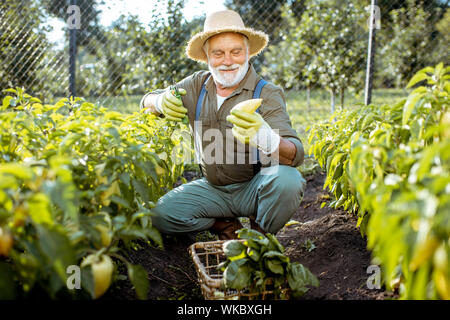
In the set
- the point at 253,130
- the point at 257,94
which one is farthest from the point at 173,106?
the point at 253,130

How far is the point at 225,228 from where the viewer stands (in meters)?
2.54

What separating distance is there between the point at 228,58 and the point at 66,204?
5.44 ft

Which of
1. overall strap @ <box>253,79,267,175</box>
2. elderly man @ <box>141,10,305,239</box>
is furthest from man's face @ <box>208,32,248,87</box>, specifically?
overall strap @ <box>253,79,267,175</box>

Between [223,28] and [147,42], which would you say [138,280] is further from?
[147,42]

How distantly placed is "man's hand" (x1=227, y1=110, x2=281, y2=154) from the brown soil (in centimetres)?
65

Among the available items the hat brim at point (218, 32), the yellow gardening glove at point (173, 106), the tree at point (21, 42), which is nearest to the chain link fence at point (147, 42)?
the tree at point (21, 42)

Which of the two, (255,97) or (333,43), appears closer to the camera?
(255,97)

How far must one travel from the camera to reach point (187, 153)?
2.94 m

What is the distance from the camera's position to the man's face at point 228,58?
97.3 inches

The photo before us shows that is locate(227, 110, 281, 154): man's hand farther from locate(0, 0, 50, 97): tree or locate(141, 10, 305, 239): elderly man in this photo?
locate(0, 0, 50, 97): tree

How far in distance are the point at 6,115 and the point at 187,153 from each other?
5.31 feet

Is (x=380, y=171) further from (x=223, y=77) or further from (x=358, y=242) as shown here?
(x=223, y=77)

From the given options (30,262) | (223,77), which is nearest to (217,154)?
(223,77)

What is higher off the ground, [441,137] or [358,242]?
[441,137]
